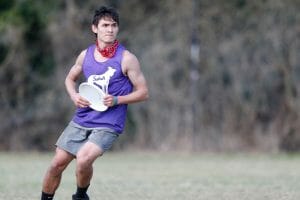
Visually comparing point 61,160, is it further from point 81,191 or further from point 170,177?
point 170,177

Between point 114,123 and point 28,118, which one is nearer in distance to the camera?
point 114,123

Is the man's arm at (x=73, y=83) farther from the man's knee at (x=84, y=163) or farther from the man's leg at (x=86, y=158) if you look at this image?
the man's knee at (x=84, y=163)

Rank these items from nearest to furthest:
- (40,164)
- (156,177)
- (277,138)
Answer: (156,177)
(40,164)
(277,138)

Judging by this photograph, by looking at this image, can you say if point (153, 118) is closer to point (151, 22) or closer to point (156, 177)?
point (151, 22)

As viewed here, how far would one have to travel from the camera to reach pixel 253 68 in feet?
74.1

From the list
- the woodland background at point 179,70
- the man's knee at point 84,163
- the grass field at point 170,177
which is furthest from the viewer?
the woodland background at point 179,70

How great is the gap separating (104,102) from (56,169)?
2.52ft

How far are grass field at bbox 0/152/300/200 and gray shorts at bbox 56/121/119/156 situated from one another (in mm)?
1937

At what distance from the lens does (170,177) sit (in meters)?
14.8

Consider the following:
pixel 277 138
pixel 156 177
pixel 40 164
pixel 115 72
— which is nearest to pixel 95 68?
pixel 115 72

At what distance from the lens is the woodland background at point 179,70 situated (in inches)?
880

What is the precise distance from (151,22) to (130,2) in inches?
28.3

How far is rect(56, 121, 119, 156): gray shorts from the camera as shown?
28.7ft

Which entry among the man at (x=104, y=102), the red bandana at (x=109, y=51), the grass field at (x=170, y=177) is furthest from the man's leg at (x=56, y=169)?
the grass field at (x=170, y=177)
